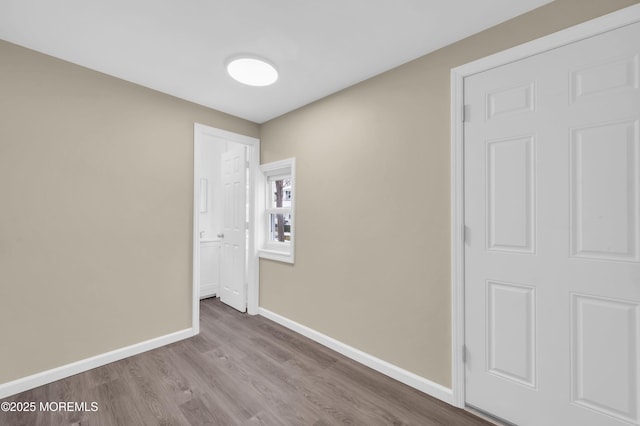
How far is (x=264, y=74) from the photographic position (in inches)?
90.6

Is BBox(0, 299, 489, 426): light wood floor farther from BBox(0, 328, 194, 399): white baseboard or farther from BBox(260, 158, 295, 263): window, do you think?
BBox(260, 158, 295, 263): window

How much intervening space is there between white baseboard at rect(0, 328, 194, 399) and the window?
4.22ft

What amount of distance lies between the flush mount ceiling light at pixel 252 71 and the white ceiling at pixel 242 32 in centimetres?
6

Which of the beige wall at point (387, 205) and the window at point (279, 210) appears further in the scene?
the window at point (279, 210)

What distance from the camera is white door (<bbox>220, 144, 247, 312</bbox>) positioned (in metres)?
3.62

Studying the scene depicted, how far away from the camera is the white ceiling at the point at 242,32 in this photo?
163 cm

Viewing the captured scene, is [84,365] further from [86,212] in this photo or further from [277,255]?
[277,255]

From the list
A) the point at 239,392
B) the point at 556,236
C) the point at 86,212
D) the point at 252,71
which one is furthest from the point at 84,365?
the point at 556,236

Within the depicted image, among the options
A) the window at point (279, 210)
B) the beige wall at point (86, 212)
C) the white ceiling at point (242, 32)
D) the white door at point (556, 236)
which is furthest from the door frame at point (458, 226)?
the beige wall at point (86, 212)

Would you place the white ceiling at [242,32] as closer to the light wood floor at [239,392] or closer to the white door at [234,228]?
the white door at [234,228]

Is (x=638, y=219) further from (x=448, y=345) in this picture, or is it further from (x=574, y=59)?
(x=448, y=345)

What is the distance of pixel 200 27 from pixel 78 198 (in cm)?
173

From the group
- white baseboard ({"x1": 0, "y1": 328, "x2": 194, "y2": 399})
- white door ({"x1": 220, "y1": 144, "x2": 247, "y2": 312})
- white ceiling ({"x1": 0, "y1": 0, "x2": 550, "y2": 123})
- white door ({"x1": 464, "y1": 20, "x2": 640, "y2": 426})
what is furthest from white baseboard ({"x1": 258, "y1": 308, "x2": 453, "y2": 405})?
white ceiling ({"x1": 0, "y1": 0, "x2": 550, "y2": 123})

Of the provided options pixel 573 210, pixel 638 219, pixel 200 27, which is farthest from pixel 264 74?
pixel 638 219
